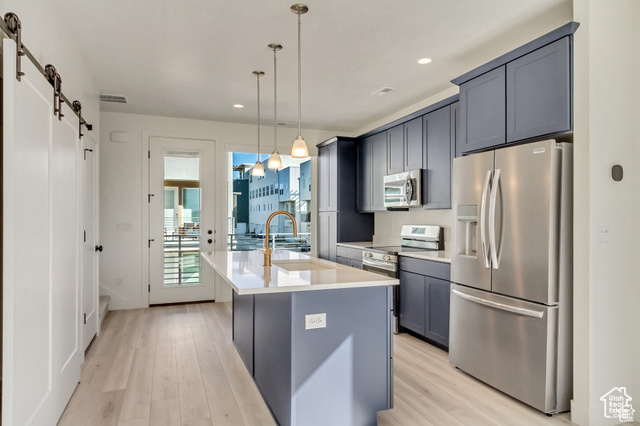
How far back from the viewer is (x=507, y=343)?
2.75 m

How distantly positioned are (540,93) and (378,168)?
267 cm

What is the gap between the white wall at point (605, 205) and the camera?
2396mm

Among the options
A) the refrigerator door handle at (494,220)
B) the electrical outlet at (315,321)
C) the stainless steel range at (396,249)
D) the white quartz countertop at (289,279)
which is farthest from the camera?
the stainless steel range at (396,249)

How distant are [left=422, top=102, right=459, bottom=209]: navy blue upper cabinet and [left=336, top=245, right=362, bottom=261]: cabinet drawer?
1125 millimetres

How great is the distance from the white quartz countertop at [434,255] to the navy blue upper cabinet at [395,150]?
108cm

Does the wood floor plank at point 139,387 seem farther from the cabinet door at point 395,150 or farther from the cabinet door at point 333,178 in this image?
the cabinet door at point 395,150

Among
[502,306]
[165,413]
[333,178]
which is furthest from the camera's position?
[333,178]

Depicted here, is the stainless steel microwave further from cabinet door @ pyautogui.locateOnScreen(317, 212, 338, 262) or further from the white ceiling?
cabinet door @ pyautogui.locateOnScreen(317, 212, 338, 262)

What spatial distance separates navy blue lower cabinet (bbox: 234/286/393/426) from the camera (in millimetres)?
2148

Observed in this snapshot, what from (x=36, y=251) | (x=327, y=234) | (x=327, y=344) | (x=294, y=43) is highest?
(x=294, y=43)

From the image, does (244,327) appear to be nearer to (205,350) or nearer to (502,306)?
(205,350)

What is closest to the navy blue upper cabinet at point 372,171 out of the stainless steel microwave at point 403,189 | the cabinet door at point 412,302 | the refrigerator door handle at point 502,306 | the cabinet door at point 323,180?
the stainless steel microwave at point 403,189

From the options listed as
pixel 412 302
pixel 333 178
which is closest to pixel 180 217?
pixel 333 178

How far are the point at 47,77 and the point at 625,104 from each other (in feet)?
11.8
